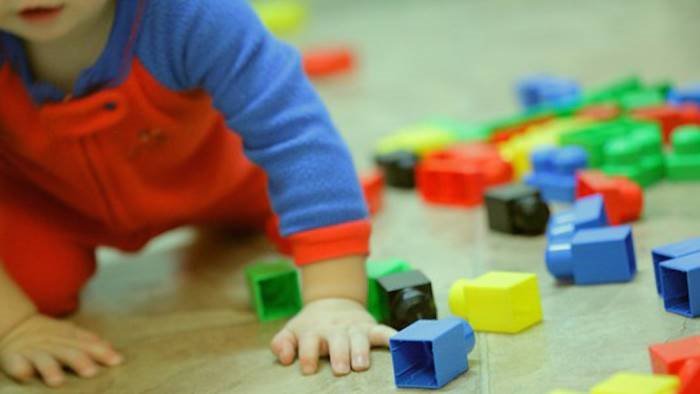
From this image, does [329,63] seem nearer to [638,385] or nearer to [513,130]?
[513,130]

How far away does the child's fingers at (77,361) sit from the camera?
3.29 ft

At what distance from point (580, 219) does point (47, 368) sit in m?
0.52

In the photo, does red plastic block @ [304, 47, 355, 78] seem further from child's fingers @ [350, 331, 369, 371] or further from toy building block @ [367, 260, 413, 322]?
child's fingers @ [350, 331, 369, 371]

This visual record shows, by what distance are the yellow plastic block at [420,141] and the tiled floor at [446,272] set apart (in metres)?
0.05

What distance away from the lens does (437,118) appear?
1.72 metres

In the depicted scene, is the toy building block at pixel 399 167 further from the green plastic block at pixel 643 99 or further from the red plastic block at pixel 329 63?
the red plastic block at pixel 329 63

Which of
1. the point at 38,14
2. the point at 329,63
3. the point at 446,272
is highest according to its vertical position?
the point at 38,14

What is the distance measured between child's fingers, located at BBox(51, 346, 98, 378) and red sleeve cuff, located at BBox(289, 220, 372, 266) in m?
0.21

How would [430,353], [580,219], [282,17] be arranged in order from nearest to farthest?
[430,353] → [580,219] → [282,17]

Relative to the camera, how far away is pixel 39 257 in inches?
47.1

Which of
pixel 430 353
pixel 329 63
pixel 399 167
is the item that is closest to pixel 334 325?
pixel 430 353

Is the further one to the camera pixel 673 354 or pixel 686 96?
pixel 686 96

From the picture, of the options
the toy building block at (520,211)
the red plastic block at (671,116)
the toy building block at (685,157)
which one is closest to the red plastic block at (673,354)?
the toy building block at (520,211)

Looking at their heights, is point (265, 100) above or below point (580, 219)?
above
